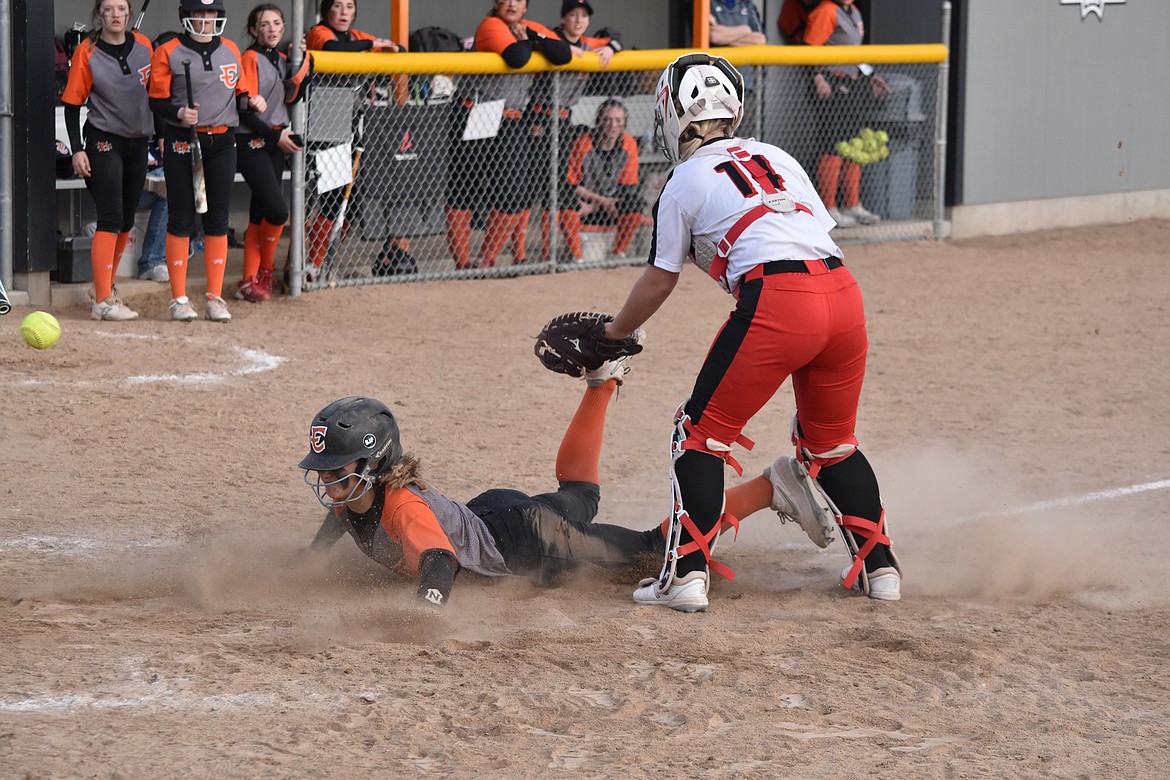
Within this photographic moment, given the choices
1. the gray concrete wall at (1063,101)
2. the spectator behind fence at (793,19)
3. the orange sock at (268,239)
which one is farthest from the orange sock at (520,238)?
the gray concrete wall at (1063,101)

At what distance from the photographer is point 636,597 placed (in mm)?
5051

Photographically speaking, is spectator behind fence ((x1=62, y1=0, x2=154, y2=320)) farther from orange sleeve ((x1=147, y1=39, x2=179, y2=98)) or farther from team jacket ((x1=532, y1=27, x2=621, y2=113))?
team jacket ((x1=532, y1=27, x2=621, y2=113))

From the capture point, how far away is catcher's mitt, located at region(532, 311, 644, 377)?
5230 millimetres

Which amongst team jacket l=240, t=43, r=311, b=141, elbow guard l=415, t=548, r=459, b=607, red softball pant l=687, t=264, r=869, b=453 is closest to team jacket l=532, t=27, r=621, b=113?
team jacket l=240, t=43, r=311, b=141

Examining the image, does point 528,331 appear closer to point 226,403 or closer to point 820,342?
point 226,403

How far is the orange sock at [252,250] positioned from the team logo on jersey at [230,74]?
1.22 metres

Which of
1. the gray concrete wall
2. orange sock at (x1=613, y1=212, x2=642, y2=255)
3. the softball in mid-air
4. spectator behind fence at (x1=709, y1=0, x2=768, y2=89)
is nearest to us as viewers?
the softball in mid-air

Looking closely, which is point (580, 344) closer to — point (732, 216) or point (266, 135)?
point (732, 216)

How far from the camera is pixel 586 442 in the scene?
18.4 feet

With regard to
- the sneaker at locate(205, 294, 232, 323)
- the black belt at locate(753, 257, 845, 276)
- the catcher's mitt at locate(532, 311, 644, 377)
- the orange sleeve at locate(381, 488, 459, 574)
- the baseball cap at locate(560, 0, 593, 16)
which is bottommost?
the orange sleeve at locate(381, 488, 459, 574)

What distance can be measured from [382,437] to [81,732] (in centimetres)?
141

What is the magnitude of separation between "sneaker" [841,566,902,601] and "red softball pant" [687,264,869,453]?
0.59m

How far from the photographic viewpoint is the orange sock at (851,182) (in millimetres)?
14047

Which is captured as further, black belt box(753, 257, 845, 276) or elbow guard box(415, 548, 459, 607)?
black belt box(753, 257, 845, 276)
